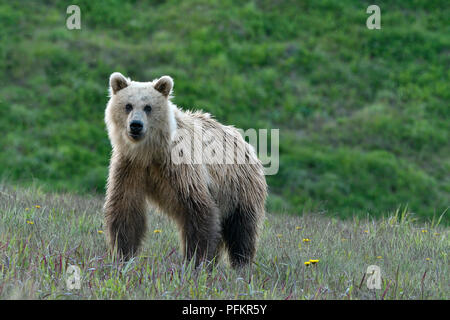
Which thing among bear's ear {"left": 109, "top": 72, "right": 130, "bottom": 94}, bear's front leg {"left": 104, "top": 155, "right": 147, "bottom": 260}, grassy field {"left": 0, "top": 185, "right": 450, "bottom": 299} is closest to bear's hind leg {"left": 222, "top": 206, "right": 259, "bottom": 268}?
grassy field {"left": 0, "top": 185, "right": 450, "bottom": 299}

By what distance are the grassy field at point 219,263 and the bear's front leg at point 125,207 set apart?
0.20 meters

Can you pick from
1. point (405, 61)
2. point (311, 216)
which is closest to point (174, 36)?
point (405, 61)

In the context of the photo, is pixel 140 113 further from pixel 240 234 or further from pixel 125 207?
pixel 240 234

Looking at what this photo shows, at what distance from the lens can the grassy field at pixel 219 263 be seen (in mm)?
3963

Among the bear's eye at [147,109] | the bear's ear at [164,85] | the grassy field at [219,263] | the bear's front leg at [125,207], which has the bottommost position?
the grassy field at [219,263]

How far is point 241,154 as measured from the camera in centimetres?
576

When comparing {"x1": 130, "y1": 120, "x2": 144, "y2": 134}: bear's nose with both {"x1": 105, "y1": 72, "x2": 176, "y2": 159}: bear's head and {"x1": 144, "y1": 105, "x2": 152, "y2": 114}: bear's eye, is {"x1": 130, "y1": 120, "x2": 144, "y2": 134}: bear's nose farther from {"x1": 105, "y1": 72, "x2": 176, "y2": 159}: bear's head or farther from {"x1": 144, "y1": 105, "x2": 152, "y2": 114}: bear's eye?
{"x1": 144, "y1": 105, "x2": 152, "y2": 114}: bear's eye

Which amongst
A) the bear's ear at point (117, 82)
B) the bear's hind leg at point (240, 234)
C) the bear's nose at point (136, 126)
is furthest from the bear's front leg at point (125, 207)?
the bear's hind leg at point (240, 234)

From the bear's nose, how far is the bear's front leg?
37 cm

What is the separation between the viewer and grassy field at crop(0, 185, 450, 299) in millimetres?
3963

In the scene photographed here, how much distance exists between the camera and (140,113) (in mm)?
4801

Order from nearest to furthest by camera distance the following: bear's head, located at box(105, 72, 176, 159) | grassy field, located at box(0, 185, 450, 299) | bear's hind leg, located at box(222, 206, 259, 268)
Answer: grassy field, located at box(0, 185, 450, 299), bear's head, located at box(105, 72, 176, 159), bear's hind leg, located at box(222, 206, 259, 268)

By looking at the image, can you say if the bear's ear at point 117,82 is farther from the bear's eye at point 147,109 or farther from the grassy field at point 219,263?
the grassy field at point 219,263

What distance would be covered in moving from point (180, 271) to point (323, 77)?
10009 mm
